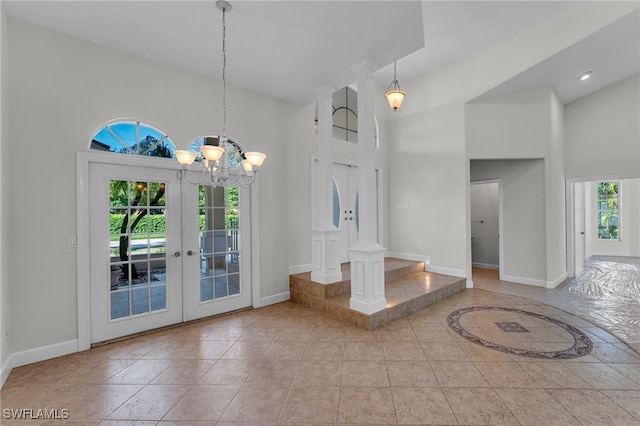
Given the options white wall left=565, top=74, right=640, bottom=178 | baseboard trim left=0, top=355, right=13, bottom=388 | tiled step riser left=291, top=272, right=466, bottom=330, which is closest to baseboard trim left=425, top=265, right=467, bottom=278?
tiled step riser left=291, top=272, right=466, bottom=330

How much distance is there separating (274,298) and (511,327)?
10.3 ft

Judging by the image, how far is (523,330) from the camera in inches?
128

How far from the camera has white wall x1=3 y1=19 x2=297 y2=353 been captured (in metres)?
2.59

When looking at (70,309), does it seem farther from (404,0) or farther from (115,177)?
(404,0)

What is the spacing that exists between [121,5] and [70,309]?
2.94 m

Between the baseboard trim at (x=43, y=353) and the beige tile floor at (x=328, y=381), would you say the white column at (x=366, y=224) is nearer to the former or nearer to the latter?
the beige tile floor at (x=328, y=381)

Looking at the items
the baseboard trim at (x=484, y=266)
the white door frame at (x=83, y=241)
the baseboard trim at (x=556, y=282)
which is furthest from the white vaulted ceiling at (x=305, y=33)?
the baseboard trim at (x=484, y=266)

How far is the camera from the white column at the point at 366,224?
3.37 meters

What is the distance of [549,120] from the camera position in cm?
488

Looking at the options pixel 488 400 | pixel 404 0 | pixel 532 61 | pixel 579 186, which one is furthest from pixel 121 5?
pixel 579 186

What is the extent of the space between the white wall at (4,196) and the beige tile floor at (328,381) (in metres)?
0.36

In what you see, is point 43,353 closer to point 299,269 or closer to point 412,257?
point 299,269

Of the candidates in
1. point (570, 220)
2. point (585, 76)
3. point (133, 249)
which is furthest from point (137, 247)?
point (570, 220)

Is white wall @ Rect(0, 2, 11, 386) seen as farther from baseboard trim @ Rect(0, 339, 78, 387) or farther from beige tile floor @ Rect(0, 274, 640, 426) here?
beige tile floor @ Rect(0, 274, 640, 426)
